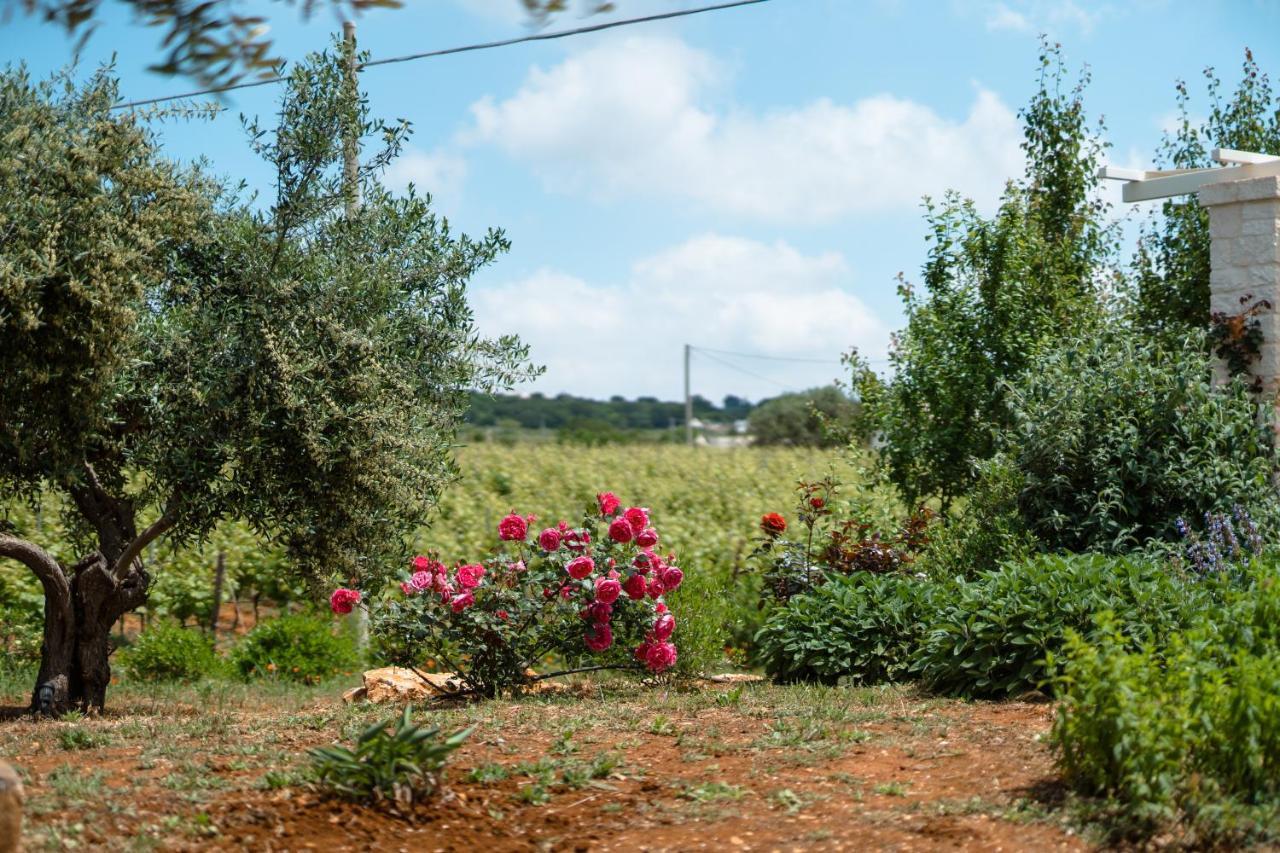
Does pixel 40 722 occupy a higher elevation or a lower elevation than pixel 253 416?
lower

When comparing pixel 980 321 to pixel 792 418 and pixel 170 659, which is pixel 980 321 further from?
pixel 792 418

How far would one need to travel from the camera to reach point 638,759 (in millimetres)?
5430

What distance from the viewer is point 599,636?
7.63 meters

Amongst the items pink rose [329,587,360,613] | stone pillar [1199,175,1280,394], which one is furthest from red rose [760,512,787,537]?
stone pillar [1199,175,1280,394]

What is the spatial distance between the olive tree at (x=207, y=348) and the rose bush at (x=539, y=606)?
397 millimetres

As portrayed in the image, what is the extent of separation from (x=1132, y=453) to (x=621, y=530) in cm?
335

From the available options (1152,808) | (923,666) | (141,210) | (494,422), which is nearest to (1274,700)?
(1152,808)

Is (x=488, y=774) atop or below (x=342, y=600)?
below

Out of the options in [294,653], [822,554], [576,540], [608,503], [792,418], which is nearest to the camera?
[576,540]

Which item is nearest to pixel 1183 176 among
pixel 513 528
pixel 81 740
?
pixel 513 528

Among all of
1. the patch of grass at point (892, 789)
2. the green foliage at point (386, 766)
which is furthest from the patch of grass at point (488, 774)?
the patch of grass at point (892, 789)

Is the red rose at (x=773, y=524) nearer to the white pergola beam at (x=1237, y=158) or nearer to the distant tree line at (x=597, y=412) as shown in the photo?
the white pergola beam at (x=1237, y=158)

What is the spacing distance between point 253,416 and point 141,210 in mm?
1251

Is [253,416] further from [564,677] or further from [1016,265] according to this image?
[1016,265]
